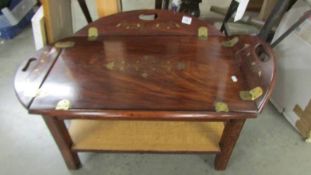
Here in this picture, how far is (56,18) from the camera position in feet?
3.76

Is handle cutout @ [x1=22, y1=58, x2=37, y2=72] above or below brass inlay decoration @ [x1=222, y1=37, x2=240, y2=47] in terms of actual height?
below

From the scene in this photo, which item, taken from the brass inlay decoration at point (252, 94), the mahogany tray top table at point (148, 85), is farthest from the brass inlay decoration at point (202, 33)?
the brass inlay decoration at point (252, 94)

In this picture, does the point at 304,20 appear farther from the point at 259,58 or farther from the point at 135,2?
the point at 135,2

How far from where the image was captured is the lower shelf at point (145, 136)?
1068 millimetres

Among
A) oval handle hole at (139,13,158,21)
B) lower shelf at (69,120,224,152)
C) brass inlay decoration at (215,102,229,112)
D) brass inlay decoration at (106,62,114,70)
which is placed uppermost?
oval handle hole at (139,13,158,21)

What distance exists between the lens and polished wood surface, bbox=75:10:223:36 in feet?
3.86

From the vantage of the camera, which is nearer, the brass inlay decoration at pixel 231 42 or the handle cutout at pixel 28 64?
the handle cutout at pixel 28 64

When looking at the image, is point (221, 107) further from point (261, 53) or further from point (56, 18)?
point (56, 18)

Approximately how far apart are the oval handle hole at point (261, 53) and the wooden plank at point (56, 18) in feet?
2.93

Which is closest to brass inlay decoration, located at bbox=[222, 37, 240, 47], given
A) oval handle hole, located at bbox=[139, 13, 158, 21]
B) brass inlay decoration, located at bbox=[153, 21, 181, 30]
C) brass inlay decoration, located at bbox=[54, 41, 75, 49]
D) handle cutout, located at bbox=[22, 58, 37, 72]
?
brass inlay decoration, located at bbox=[153, 21, 181, 30]

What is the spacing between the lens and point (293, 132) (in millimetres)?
1380

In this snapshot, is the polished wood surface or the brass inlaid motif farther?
the polished wood surface

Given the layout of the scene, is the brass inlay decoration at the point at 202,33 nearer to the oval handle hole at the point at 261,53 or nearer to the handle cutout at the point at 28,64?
the oval handle hole at the point at 261,53

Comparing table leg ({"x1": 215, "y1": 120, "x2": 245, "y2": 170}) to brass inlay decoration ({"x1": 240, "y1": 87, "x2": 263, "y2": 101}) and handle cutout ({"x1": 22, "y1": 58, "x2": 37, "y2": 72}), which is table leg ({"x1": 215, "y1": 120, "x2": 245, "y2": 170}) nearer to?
brass inlay decoration ({"x1": 240, "y1": 87, "x2": 263, "y2": 101})
